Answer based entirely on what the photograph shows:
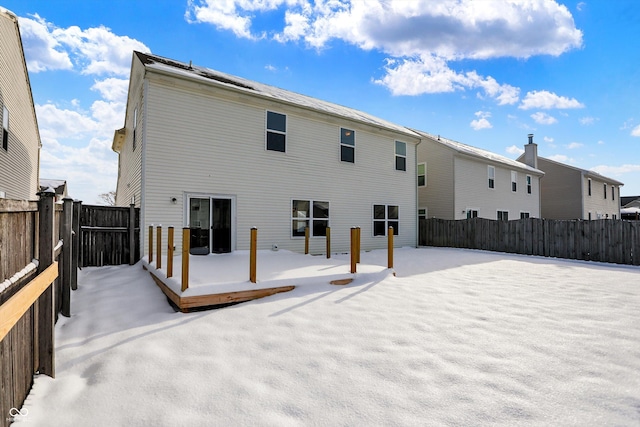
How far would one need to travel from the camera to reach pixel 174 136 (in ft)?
27.1

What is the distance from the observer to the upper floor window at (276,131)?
987cm

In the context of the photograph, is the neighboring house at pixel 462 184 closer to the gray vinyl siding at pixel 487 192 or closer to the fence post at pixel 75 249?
the gray vinyl siding at pixel 487 192

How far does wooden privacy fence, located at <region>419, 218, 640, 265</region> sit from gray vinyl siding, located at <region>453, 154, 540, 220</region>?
1999 millimetres

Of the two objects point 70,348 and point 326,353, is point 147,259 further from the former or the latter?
point 326,353

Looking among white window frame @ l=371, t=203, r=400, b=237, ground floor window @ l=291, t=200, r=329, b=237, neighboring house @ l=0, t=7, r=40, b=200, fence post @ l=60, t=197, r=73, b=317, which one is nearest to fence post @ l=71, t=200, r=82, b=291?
fence post @ l=60, t=197, r=73, b=317

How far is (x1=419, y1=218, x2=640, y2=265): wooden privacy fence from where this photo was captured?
970 cm

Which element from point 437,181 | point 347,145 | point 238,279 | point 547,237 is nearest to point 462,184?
point 437,181

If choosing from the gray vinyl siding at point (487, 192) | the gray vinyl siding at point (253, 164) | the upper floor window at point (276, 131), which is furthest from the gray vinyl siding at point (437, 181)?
the upper floor window at point (276, 131)

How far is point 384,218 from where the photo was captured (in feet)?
42.0

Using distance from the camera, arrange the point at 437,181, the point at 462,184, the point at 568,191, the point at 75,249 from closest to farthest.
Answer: the point at 75,249 < the point at 462,184 < the point at 437,181 < the point at 568,191

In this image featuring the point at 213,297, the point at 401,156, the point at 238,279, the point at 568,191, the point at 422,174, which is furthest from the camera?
the point at 568,191

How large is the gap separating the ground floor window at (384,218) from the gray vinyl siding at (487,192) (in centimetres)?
468
